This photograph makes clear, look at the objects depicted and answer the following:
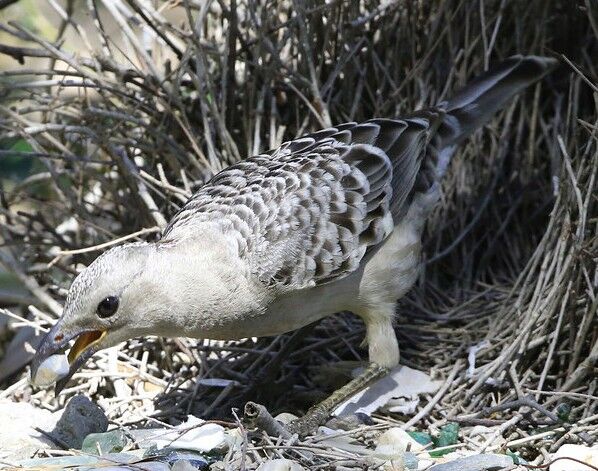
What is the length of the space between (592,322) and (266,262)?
46.5 inches

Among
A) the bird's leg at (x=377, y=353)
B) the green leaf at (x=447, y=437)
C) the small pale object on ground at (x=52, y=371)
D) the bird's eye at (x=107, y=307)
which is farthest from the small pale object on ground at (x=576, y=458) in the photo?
the small pale object on ground at (x=52, y=371)

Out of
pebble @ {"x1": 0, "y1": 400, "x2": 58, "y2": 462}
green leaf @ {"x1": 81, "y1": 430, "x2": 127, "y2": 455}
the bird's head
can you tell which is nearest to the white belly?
the bird's head

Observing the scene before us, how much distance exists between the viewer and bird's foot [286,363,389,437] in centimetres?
366

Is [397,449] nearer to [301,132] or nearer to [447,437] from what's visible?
[447,437]

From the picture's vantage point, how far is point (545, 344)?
383 centimetres

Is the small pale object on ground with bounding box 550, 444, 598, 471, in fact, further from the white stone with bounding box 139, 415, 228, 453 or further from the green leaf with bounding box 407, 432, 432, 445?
the white stone with bounding box 139, 415, 228, 453

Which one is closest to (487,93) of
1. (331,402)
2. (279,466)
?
(331,402)

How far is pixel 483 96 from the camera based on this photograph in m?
4.30

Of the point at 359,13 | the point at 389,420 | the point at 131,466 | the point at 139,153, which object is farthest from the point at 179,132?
the point at 131,466

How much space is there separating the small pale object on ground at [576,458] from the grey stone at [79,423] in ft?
5.09

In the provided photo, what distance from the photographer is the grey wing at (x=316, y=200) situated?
3.66 meters

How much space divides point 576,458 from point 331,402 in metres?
1.04

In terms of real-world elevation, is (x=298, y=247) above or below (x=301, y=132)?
below

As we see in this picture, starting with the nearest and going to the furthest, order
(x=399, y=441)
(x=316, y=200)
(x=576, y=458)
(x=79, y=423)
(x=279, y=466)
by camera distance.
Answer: (x=279, y=466) → (x=576, y=458) → (x=399, y=441) → (x=79, y=423) → (x=316, y=200)
